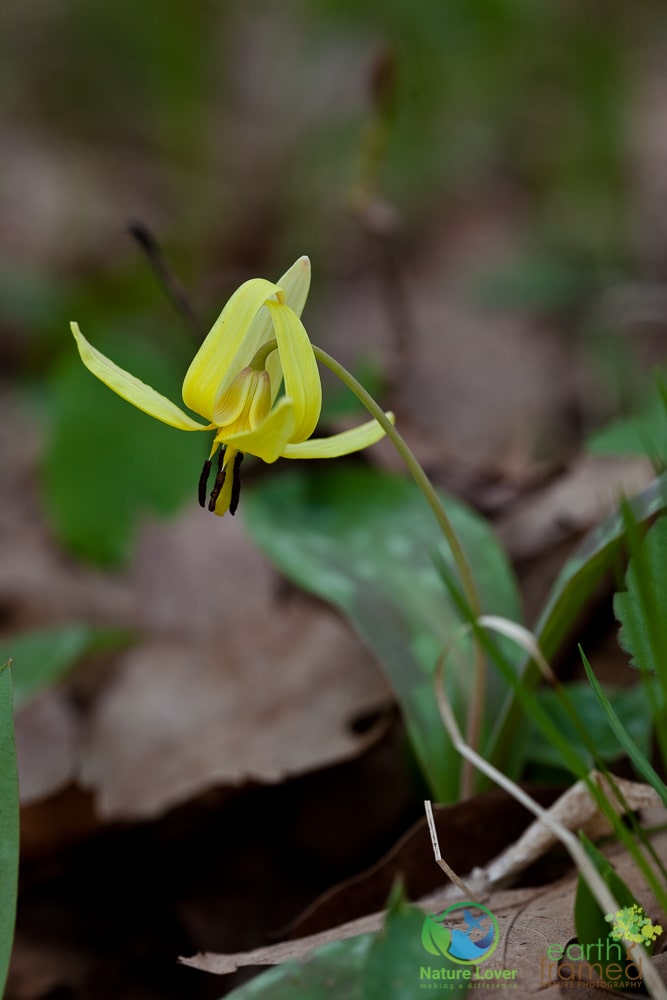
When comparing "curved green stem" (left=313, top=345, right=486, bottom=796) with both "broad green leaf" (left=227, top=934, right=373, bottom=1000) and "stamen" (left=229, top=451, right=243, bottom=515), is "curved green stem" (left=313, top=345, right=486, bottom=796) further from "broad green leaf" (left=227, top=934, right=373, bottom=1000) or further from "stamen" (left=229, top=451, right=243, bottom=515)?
"broad green leaf" (left=227, top=934, right=373, bottom=1000)

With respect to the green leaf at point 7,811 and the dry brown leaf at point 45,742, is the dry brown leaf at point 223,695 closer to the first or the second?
the dry brown leaf at point 45,742

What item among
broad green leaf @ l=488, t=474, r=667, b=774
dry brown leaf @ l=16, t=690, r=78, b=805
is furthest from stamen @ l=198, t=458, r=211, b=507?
dry brown leaf @ l=16, t=690, r=78, b=805

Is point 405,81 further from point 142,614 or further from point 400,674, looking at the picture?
point 400,674

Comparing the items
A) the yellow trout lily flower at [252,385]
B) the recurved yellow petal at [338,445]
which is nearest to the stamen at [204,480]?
the yellow trout lily flower at [252,385]

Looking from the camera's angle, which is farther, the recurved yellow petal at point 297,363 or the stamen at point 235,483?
the stamen at point 235,483

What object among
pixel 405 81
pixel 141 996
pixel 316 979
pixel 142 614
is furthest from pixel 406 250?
pixel 316 979

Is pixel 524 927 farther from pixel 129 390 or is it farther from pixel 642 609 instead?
Answer: pixel 129 390
